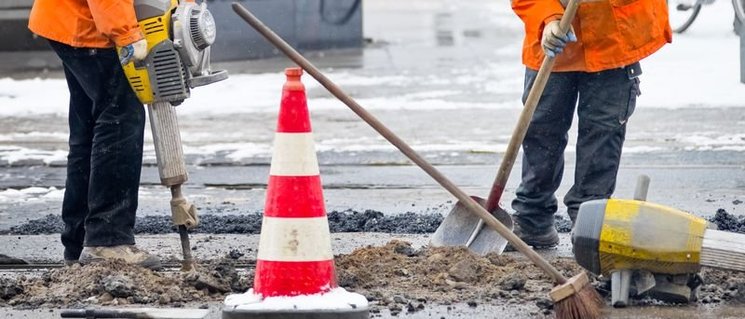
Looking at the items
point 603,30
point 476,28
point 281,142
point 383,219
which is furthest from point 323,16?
point 281,142

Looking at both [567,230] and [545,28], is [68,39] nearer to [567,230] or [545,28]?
[545,28]

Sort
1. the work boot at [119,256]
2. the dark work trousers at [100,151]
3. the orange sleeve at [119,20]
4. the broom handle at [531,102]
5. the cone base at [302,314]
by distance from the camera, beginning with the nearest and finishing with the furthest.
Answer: the cone base at [302,314], the orange sleeve at [119,20], the broom handle at [531,102], the dark work trousers at [100,151], the work boot at [119,256]

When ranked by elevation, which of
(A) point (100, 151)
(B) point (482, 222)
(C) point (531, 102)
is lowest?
(B) point (482, 222)

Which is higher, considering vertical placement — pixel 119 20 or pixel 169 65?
pixel 119 20

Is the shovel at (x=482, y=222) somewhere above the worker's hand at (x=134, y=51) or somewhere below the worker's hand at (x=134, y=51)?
below

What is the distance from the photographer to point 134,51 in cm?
542

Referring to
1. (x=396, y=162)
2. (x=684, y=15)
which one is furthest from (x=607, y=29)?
(x=684, y=15)

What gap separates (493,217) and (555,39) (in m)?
0.83

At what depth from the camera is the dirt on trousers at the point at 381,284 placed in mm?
5180

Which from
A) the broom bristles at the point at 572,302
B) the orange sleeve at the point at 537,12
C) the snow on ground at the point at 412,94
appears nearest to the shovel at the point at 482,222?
the orange sleeve at the point at 537,12

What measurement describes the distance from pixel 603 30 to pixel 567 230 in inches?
46.4

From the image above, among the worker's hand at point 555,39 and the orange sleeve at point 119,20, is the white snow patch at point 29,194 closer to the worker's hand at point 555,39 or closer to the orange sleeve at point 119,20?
the orange sleeve at point 119,20

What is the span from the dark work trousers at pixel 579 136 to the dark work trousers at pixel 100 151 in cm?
177

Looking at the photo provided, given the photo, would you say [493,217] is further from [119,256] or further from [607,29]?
[119,256]
